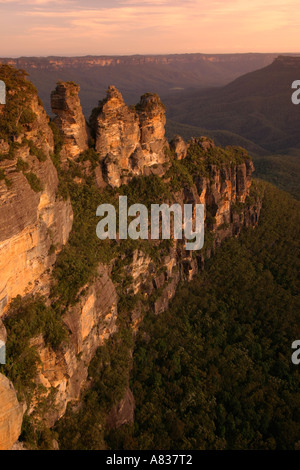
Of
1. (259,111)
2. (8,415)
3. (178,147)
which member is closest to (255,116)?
(259,111)

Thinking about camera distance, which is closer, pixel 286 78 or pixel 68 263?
pixel 68 263

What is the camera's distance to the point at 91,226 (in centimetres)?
2870

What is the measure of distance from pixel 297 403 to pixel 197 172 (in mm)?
25904

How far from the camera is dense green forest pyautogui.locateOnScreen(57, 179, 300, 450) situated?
23.4 meters

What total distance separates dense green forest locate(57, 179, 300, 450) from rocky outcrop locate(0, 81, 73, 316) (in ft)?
31.2

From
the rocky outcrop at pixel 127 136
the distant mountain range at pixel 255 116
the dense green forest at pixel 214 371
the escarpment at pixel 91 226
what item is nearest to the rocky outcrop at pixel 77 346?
the escarpment at pixel 91 226

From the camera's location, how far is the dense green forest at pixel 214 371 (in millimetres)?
23422

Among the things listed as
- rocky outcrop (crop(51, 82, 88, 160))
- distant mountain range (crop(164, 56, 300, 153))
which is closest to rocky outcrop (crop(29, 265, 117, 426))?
rocky outcrop (crop(51, 82, 88, 160))

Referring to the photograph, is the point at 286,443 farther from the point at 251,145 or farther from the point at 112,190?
the point at 251,145

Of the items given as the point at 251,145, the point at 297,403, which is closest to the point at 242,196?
the point at 297,403

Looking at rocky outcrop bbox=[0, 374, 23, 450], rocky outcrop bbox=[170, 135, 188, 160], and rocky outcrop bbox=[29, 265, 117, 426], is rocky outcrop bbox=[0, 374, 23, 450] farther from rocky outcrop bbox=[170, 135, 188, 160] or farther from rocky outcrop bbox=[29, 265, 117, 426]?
rocky outcrop bbox=[170, 135, 188, 160]

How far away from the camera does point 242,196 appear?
4581cm

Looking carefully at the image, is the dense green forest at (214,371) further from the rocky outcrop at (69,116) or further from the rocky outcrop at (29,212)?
the rocky outcrop at (69,116)

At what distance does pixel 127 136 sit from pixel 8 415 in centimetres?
2636
